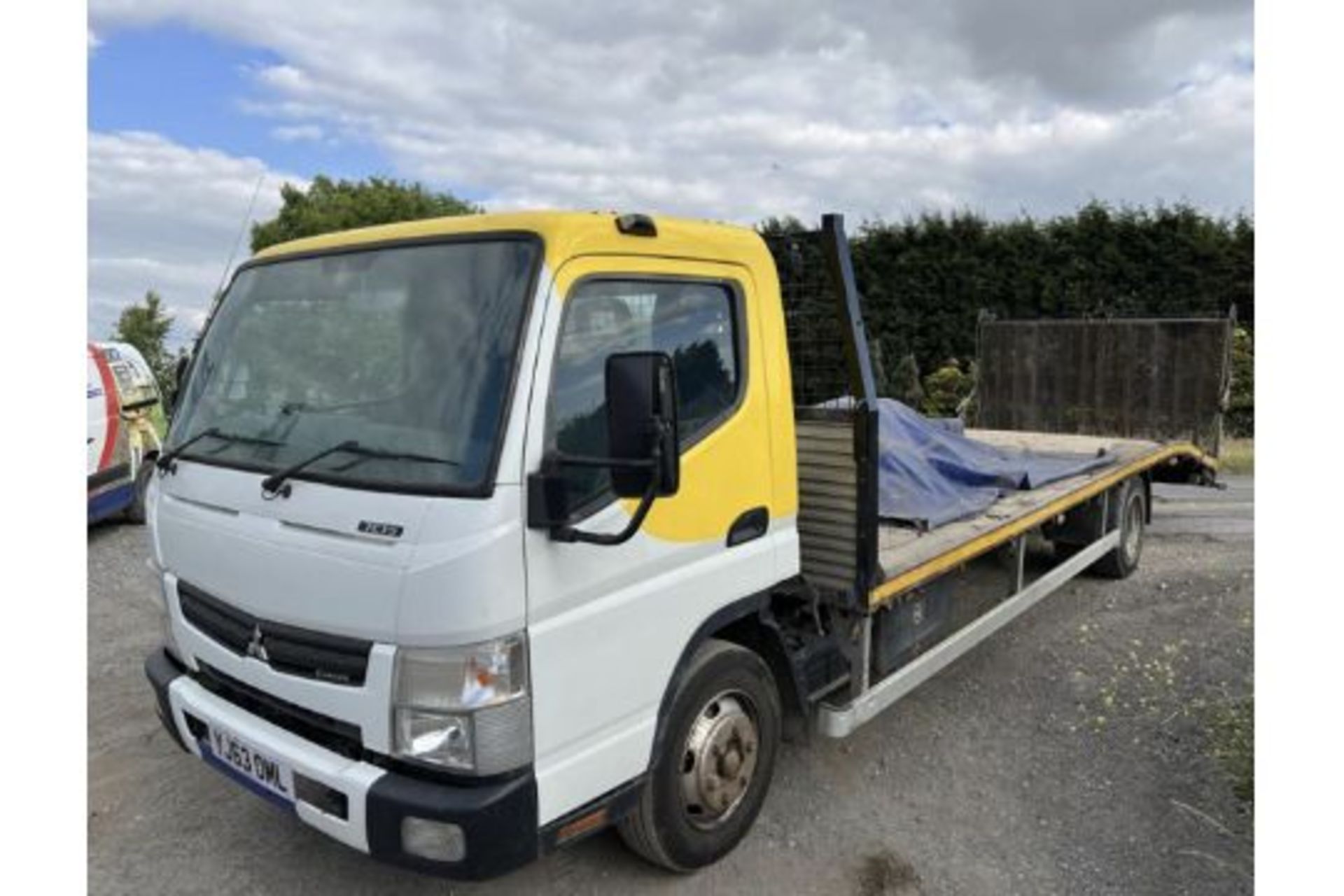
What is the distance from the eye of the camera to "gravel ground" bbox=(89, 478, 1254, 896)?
Result: 325 cm

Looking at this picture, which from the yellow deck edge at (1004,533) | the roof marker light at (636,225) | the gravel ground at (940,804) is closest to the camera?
the roof marker light at (636,225)

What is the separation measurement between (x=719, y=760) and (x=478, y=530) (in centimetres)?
138

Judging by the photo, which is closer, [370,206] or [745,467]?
[745,467]

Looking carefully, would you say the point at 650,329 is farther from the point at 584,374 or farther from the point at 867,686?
the point at 867,686

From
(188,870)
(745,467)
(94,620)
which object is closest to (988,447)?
(745,467)

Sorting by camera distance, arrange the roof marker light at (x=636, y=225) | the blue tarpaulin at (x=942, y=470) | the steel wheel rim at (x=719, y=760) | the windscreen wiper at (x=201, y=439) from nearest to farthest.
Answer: the roof marker light at (x=636, y=225)
the windscreen wiper at (x=201, y=439)
the steel wheel rim at (x=719, y=760)
the blue tarpaulin at (x=942, y=470)

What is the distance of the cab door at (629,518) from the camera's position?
8.38ft

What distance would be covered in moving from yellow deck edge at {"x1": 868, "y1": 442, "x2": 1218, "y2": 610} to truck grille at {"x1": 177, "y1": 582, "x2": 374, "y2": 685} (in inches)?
74.5

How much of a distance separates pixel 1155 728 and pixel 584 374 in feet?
11.3

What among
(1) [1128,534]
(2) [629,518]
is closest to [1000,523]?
(2) [629,518]

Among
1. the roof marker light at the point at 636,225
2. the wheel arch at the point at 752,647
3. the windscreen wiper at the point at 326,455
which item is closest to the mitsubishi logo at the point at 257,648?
the windscreen wiper at the point at 326,455

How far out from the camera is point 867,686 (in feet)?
12.5

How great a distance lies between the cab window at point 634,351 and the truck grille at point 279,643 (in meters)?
0.73

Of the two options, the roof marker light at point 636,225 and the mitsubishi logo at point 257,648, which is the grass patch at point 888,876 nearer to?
the mitsubishi logo at point 257,648
